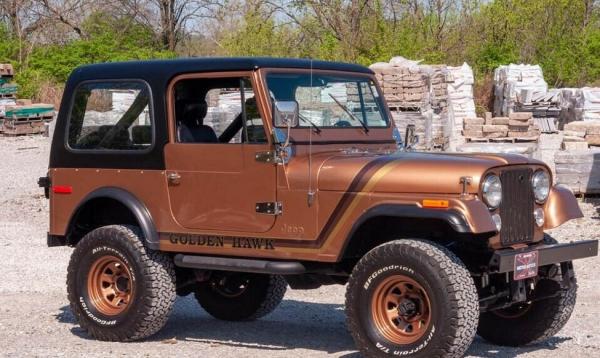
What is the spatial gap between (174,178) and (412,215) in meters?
2.02

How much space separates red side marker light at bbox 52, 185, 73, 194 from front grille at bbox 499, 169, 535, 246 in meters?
3.47

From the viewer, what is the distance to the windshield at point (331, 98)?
790 cm

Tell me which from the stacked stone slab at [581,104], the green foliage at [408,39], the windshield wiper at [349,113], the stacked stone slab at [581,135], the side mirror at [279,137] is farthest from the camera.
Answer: the green foliage at [408,39]

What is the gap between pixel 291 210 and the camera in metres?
7.48

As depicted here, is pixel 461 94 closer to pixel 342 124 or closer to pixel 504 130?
pixel 504 130

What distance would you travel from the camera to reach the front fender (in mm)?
7551

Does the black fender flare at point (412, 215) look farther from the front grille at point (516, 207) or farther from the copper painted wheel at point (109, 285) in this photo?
the copper painted wheel at point (109, 285)

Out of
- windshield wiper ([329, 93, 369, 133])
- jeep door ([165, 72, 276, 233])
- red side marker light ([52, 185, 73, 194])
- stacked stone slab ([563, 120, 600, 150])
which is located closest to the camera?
jeep door ([165, 72, 276, 233])

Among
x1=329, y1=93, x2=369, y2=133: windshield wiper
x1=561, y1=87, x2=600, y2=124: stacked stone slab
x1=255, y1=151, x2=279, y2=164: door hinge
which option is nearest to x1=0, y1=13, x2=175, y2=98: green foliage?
x1=561, y1=87, x2=600, y2=124: stacked stone slab

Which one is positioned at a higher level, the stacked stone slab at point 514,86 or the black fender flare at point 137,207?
the stacked stone slab at point 514,86

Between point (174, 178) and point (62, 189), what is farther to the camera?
point (62, 189)

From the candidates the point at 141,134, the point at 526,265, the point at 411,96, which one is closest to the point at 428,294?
the point at 526,265

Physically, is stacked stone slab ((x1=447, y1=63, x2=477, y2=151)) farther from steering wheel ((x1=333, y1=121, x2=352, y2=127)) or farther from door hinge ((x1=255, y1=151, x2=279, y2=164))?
door hinge ((x1=255, y1=151, x2=279, y2=164))

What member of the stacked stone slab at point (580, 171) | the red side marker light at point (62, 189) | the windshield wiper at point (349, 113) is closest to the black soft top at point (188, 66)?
the windshield wiper at point (349, 113)
